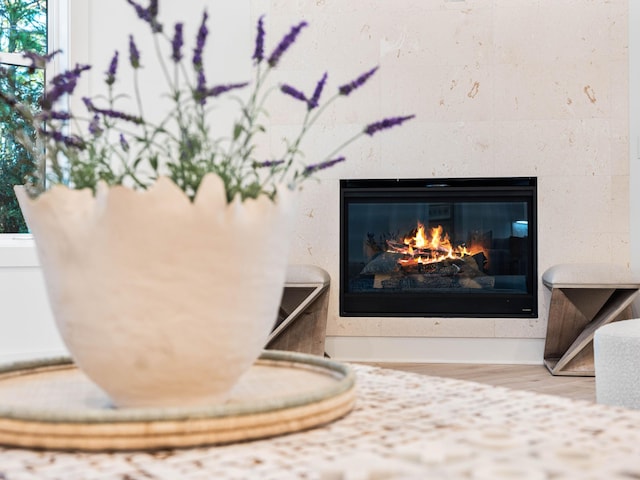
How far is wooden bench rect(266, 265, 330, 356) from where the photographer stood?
4227mm

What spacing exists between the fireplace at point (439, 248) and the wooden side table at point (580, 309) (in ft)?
0.65

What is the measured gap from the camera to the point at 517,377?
4.00 metres

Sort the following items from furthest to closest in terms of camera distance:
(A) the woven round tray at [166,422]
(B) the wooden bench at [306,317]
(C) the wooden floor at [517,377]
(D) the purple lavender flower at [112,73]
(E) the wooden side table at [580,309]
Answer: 1. (B) the wooden bench at [306,317]
2. (E) the wooden side table at [580,309]
3. (C) the wooden floor at [517,377]
4. (D) the purple lavender flower at [112,73]
5. (A) the woven round tray at [166,422]

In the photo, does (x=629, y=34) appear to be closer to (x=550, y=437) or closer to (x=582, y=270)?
(x=582, y=270)

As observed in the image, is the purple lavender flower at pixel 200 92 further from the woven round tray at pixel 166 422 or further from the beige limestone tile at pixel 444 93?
the beige limestone tile at pixel 444 93

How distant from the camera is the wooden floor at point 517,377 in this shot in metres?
3.62

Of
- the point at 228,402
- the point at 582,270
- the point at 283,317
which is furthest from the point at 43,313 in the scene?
the point at 228,402

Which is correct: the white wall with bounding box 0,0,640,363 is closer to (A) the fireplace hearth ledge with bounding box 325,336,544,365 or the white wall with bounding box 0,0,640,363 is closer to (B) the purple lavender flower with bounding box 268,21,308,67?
(A) the fireplace hearth ledge with bounding box 325,336,544,365

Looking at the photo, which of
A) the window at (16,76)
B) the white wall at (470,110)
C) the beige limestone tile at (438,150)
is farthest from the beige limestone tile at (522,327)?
the window at (16,76)

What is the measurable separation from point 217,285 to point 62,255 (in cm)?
13

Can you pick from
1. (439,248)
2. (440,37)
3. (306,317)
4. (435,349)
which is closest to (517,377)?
(435,349)

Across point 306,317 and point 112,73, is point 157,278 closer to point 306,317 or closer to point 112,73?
point 112,73

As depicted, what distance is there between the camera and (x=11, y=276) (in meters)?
4.17

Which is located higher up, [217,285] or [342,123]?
[342,123]
